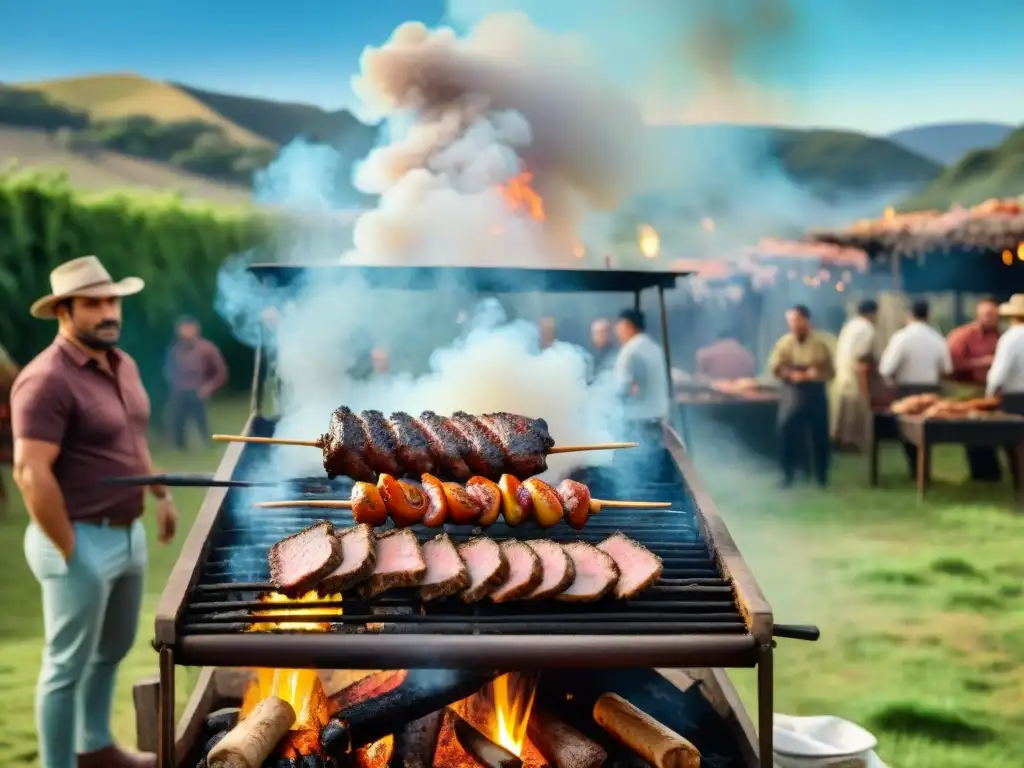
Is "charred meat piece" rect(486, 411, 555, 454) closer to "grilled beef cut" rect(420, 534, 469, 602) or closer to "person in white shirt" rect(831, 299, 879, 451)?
"grilled beef cut" rect(420, 534, 469, 602)

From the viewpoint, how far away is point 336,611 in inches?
128

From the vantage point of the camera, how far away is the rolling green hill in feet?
84.5

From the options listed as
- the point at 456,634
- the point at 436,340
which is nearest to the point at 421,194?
the point at 456,634

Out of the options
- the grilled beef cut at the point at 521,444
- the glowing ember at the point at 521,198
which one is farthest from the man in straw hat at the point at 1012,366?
the grilled beef cut at the point at 521,444

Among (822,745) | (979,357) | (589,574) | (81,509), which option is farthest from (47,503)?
(979,357)

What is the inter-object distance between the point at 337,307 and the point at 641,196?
26.0m

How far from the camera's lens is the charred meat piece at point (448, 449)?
12.1 ft

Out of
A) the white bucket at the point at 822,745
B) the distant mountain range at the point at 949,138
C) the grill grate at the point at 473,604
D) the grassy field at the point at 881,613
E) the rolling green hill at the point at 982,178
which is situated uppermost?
the distant mountain range at the point at 949,138

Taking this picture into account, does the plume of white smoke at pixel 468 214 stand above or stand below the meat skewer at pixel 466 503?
above

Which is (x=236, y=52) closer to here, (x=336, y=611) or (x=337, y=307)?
(x=337, y=307)

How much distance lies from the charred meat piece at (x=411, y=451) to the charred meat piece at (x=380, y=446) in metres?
0.02

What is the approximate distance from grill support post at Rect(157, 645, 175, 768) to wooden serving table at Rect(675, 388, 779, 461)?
9749 millimetres

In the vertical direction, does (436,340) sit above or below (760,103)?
below

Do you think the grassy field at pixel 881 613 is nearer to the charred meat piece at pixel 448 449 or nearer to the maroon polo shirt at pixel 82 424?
the maroon polo shirt at pixel 82 424
